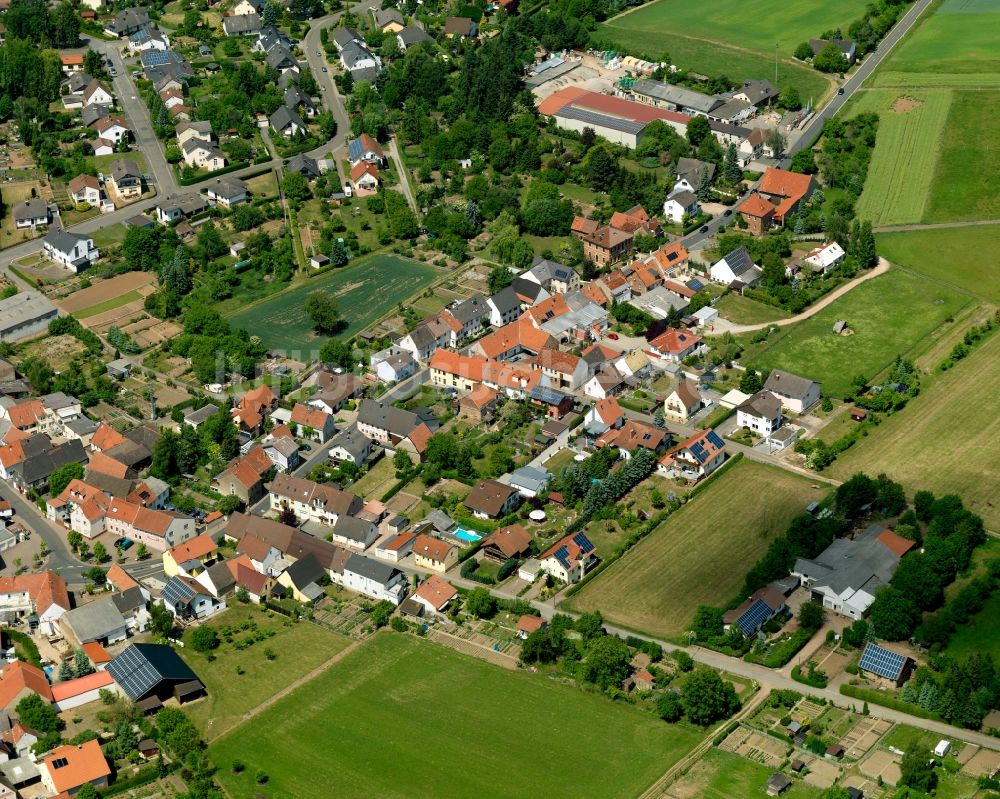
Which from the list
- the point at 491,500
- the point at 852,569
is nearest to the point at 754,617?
the point at 852,569

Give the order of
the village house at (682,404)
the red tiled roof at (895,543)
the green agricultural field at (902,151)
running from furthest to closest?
the green agricultural field at (902,151) → the village house at (682,404) → the red tiled roof at (895,543)

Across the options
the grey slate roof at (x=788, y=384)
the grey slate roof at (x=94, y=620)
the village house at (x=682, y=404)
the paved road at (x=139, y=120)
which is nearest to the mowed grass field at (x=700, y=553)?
the village house at (x=682, y=404)

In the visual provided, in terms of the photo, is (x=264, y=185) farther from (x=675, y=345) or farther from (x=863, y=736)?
(x=863, y=736)

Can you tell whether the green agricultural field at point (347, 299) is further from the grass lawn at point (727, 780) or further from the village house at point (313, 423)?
the grass lawn at point (727, 780)

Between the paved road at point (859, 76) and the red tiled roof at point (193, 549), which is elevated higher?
the paved road at point (859, 76)

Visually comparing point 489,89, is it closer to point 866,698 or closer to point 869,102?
point 869,102

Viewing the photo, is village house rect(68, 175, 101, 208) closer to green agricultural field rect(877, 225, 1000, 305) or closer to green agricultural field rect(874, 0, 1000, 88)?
green agricultural field rect(877, 225, 1000, 305)

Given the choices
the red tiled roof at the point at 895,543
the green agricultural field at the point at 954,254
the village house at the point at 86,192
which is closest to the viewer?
the red tiled roof at the point at 895,543

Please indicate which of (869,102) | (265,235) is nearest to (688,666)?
(265,235)
